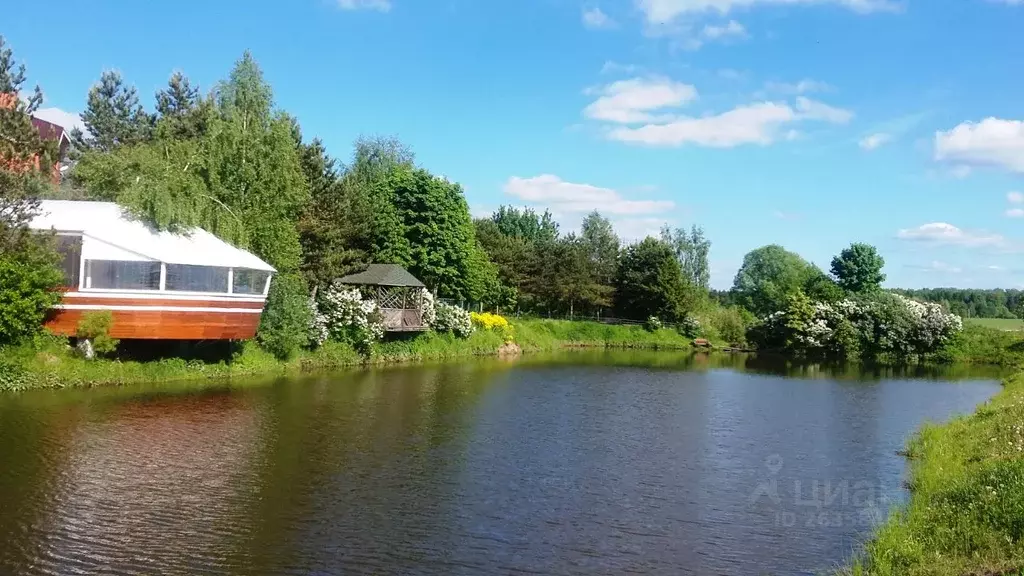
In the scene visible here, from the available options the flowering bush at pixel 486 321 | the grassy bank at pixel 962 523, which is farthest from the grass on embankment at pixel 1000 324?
the grassy bank at pixel 962 523

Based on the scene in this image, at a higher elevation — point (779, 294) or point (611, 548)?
point (779, 294)

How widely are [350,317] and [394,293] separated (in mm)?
5680

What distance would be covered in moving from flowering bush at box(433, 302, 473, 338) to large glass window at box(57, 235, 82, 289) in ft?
76.4

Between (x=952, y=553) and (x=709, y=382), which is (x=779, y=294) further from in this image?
(x=952, y=553)

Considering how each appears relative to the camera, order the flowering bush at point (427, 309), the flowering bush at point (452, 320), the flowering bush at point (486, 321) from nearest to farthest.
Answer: the flowering bush at point (427, 309)
the flowering bush at point (452, 320)
the flowering bush at point (486, 321)

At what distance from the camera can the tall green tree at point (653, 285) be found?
233 ft

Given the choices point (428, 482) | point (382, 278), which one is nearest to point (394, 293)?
point (382, 278)

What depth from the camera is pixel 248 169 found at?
34.3 m

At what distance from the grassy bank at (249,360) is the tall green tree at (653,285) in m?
8.21

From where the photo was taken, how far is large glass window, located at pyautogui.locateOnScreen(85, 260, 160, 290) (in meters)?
27.2

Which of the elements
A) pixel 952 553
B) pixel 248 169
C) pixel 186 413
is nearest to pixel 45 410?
pixel 186 413

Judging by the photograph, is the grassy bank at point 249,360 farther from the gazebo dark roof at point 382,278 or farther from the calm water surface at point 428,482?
the gazebo dark roof at point 382,278

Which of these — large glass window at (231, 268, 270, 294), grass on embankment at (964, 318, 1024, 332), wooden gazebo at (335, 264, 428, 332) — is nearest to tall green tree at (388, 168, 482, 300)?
wooden gazebo at (335, 264, 428, 332)

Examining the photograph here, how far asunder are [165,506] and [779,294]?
83957mm
